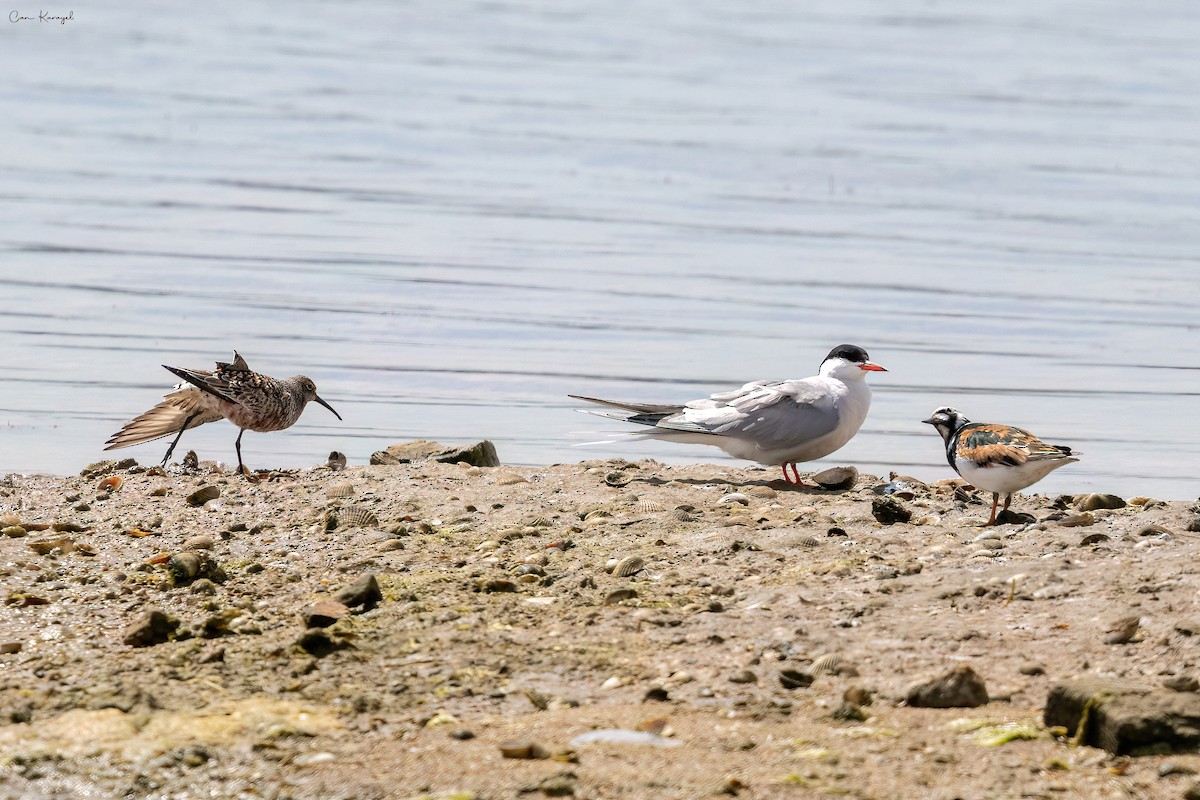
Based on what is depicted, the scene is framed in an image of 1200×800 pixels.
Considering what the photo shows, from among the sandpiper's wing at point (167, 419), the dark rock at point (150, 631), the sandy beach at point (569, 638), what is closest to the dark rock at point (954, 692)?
the sandy beach at point (569, 638)

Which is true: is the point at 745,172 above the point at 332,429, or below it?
above

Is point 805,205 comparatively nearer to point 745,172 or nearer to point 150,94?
point 745,172

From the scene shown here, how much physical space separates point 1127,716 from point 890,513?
241cm

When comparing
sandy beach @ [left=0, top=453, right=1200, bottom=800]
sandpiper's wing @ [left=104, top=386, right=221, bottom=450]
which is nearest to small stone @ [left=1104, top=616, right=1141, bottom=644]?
sandy beach @ [left=0, top=453, right=1200, bottom=800]

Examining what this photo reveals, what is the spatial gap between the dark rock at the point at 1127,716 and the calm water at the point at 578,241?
165 inches

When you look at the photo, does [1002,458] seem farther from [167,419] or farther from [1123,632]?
[167,419]

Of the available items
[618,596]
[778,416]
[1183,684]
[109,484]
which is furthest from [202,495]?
[1183,684]

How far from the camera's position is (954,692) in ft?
14.9

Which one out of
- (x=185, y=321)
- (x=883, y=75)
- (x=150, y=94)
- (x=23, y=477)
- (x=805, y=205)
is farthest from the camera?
(x=883, y=75)

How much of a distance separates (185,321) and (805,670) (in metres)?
6.73

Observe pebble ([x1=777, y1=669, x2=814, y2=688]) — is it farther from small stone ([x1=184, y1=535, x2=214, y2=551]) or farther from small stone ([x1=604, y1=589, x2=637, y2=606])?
small stone ([x1=184, y1=535, x2=214, y2=551])

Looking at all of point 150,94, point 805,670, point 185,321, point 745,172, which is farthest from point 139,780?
point 150,94

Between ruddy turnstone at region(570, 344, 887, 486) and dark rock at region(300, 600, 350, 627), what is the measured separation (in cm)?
285

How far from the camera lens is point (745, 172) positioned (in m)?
16.4
